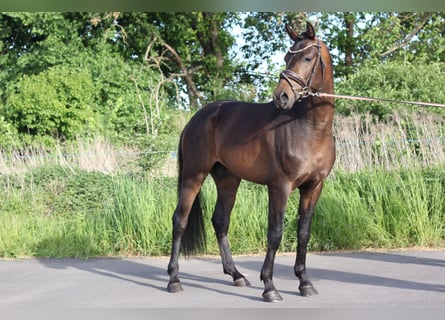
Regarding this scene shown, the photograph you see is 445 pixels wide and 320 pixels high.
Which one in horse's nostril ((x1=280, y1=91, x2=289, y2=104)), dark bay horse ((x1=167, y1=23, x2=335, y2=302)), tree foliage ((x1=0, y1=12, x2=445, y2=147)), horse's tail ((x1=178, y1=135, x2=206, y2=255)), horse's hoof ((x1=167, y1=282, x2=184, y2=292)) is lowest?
horse's hoof ((x1=167, y1=282, x2=184, y2=292))

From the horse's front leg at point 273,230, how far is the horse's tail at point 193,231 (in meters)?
1.30

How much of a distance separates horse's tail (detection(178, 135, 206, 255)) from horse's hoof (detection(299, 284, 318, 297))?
144cm

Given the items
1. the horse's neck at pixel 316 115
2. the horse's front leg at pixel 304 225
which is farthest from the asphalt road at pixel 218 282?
the horse's neck at pixel 316 115

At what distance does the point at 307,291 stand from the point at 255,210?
2.82 metres

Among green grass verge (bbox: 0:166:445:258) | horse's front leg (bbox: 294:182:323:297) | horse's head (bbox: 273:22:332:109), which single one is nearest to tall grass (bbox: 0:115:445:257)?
green grass verge (bbox: 0:166:445:258)

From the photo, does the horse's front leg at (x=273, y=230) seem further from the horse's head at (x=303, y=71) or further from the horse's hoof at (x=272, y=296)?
the horse's head at (x=303, y=71)

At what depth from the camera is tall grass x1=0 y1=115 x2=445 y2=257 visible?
8.46 m

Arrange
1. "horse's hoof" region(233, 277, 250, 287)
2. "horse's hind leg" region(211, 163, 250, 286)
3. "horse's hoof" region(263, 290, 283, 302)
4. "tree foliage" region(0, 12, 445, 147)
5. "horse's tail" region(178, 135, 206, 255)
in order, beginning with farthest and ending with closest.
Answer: "tree foliage" region(0, 12, 445, 147) → "horse's tail" region(178, 135, 206, 255) → "horse's hind leg" region(211, 163, 250, 286) → "horse's hoof" region(233, 277, 250, 287) → "horse's hoof" region(263, 290, 283, 302)

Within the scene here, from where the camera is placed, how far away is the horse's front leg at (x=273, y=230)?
5.79 meters

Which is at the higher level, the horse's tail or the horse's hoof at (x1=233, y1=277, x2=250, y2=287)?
the horse's tail

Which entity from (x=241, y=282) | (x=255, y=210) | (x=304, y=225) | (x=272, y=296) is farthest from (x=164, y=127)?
(x=272, y=296)

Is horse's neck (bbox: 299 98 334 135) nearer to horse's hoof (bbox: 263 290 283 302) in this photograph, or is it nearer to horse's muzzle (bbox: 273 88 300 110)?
horse's muzzle (bbox: 273 88 300 110)

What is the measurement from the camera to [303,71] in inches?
221

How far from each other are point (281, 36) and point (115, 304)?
17309 millimetres
